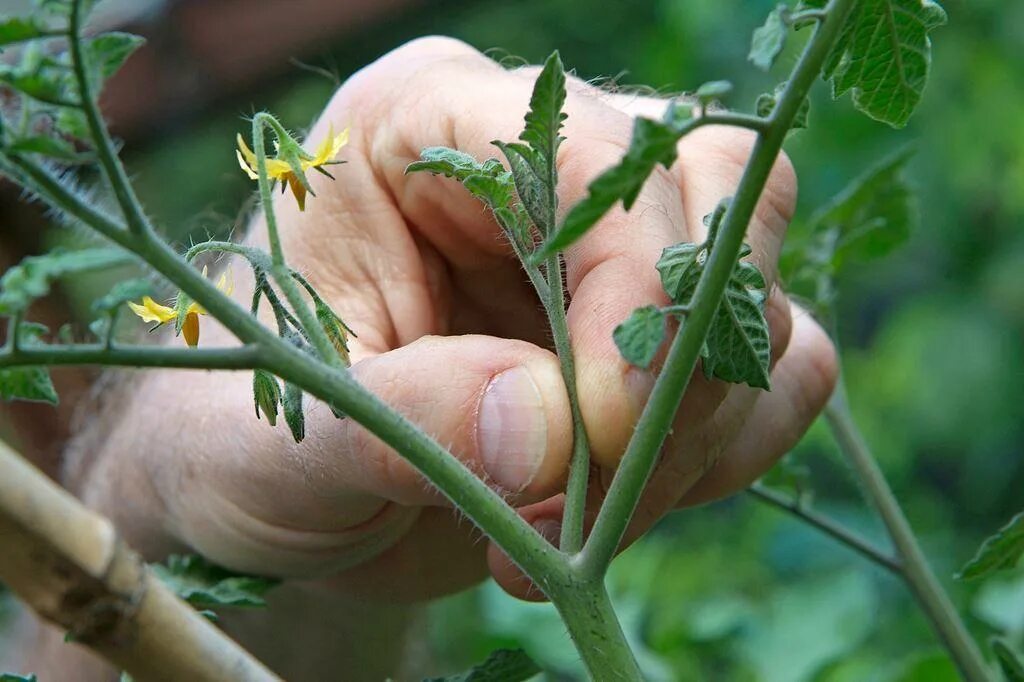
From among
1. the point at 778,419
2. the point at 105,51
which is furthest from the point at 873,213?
the point at 105,51

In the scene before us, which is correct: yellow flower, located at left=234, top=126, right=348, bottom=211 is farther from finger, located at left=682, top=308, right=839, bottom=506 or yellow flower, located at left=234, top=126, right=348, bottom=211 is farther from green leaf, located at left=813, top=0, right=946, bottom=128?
finger, located at left=682, top=308, right=839, bottom=506

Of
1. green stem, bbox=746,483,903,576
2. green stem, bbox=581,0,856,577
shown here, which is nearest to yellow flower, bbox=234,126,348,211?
green stem, bbox=581,0,856,577

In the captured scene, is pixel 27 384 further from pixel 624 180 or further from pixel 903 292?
pixel 903 292

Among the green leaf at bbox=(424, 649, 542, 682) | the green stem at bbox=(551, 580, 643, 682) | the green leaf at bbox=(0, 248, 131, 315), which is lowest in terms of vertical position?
the green leaf at bbox=(424, 649, 542, 682)

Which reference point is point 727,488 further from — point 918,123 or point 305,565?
point 918,123

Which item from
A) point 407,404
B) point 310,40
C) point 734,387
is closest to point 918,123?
point 310,40

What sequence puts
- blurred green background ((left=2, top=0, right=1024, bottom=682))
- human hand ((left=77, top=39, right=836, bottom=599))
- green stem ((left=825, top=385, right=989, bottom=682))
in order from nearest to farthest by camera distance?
human hand ((left=77, top=39, right=836, bottom=599)) < green stem ((left=825, top=385, right=989, bottom=682)) < blurred green background ((left=2, top=0, right=1024, bottom=682))

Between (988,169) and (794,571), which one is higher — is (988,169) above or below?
above

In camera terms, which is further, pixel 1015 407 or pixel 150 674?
pixel 1015 407
